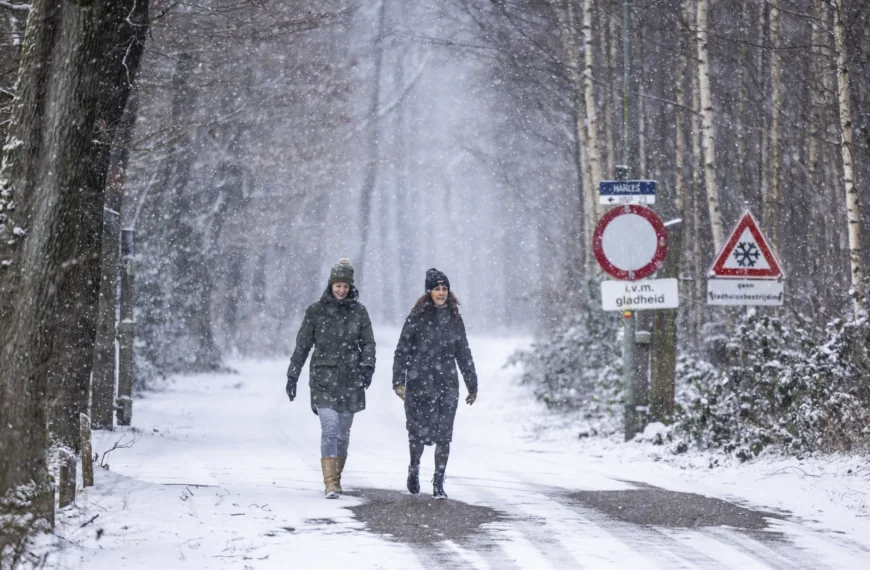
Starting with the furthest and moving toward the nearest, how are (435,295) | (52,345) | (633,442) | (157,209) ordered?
(157,209)
(633,442)
(435,295)
(52,345)

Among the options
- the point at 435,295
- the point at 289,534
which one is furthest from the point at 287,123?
the point at 289,534

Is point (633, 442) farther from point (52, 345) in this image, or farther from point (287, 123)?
point (287, 123)

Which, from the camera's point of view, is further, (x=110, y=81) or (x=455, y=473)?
(x=455, y=473)

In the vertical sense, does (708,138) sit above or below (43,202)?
above

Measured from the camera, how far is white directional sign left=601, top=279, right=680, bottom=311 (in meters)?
13.5

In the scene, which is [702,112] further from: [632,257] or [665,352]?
[632,257]

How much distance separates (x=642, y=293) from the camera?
1353 cm

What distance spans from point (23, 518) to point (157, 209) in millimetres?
19195

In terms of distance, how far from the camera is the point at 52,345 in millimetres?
6949

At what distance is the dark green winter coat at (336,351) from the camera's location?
9891 mm

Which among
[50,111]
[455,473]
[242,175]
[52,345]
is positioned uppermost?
[242,175]

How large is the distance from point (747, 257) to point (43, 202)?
25.8ft

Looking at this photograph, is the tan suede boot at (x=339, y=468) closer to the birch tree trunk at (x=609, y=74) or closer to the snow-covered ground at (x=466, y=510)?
the snow-covered ground at (x=466, y=510)

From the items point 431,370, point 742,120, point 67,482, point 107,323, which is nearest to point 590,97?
point 742,120
